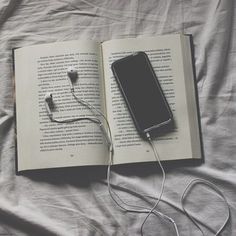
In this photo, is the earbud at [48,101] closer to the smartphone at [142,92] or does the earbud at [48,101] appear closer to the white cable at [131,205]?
the white cable at [131,205]

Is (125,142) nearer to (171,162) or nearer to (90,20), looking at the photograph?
(171,162)

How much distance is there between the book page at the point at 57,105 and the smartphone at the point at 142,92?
0.04 metres

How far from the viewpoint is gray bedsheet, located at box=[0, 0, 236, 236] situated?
74 centimetres

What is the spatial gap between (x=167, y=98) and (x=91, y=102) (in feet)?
0.40

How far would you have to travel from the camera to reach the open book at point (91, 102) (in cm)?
76

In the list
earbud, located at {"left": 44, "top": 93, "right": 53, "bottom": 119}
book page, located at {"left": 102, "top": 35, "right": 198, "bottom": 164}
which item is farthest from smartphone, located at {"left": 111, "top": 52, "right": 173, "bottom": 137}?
earbud, located at {"left": 44, "top": 93, "right": 53, "bottom": 119}

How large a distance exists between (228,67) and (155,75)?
4.7 inches

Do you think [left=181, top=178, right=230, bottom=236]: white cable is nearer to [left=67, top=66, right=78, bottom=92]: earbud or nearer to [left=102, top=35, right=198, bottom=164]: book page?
[left=102, top=35, right=198, bottom=164]: book page

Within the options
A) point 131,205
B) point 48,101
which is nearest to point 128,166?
point 131,205

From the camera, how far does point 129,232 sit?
0.74 m

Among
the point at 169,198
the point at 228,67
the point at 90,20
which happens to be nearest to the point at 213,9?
the point at 228,67

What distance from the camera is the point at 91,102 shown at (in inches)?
30.2

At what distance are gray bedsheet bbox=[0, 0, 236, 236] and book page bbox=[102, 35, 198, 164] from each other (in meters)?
0.02

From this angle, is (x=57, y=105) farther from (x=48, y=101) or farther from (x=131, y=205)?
(x=131, y=205)
